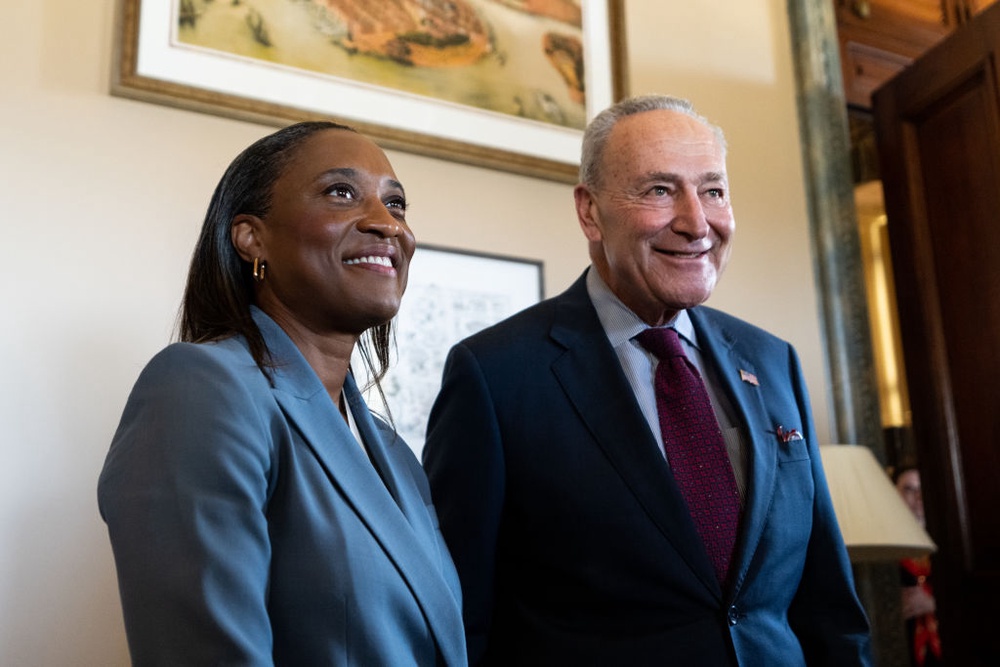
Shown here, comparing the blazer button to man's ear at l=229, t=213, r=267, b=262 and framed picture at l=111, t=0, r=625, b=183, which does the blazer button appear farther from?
framed picture at l=111, t=0, r=625, b=183

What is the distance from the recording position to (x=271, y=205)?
4.88 feet

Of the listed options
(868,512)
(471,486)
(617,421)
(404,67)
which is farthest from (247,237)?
(868,512)

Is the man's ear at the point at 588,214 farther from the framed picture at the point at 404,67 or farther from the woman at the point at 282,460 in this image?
the framed picture at the point at 404,67

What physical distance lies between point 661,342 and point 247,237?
84cm

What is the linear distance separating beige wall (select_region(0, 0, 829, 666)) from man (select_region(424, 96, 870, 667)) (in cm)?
88


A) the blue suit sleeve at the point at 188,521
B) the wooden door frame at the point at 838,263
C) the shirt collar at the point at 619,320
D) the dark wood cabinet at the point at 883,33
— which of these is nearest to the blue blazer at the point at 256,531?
the blue suit sleeve at the point at 188,521

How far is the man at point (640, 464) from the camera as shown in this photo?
173cm

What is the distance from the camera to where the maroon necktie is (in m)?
1.78

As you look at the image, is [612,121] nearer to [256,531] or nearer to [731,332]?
[731,332]

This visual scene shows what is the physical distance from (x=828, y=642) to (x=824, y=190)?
2.10 meters

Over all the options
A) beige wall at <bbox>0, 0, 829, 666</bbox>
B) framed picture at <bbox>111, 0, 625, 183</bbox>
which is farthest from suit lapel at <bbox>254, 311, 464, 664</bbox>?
framed picture at <bbox>111, 0, 625, 183</bbox>

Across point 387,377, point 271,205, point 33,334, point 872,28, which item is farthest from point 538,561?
point 872,28

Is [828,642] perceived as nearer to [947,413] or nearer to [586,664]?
[586,664]

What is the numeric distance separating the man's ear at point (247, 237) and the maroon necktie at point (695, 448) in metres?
0.81
